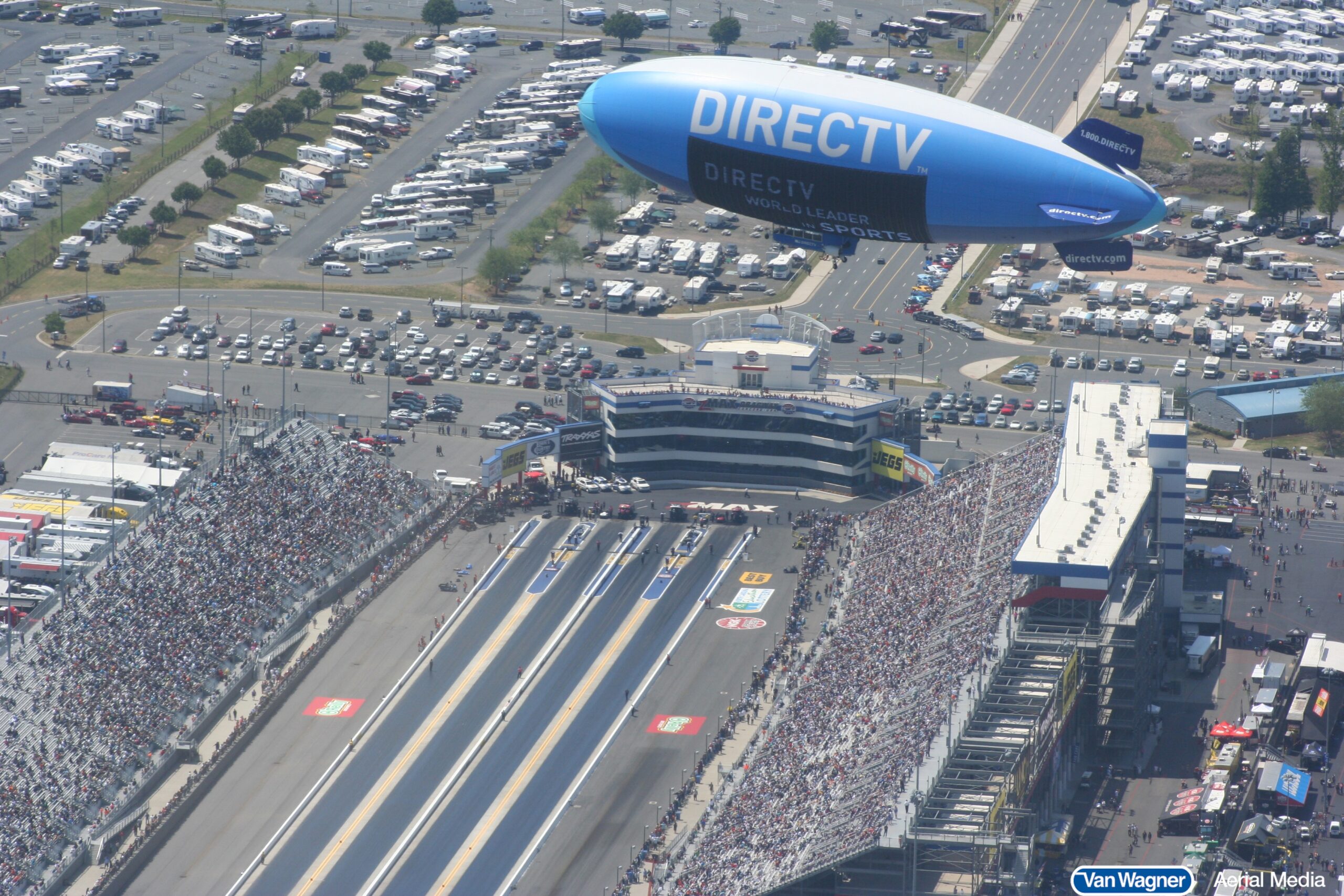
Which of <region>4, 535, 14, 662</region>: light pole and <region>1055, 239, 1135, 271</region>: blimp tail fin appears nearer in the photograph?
<region>1055, 239, 1135, 271</region>: blimp tail fin

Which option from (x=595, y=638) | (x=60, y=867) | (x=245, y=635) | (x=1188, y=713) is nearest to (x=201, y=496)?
(x=245, y=635)

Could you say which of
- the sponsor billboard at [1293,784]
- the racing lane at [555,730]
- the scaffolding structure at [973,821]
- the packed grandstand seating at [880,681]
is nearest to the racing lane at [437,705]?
the racing lane at [555,730]

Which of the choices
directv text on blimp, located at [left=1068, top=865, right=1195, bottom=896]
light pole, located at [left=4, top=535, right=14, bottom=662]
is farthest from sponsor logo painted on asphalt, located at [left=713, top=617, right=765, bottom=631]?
directv text on blimp, located at [left=1068, top=865, right=1195, bottom=896]

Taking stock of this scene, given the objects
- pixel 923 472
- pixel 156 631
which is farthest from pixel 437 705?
pixel 923 472

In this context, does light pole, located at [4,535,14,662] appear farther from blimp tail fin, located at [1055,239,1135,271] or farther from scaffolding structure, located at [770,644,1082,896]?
blimp tail fin, located at [1055,239,1135,271]

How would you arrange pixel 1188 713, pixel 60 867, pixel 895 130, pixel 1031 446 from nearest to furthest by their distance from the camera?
pixel 895 130 < pixel 60 867 < pixel 1188 713 < pixel 1031 446

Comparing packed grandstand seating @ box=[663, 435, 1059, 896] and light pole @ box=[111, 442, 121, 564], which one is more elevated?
packed grandstand seating @ box=[663, 435, 1059, 896]

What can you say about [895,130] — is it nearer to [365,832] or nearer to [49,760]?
[365,832]
